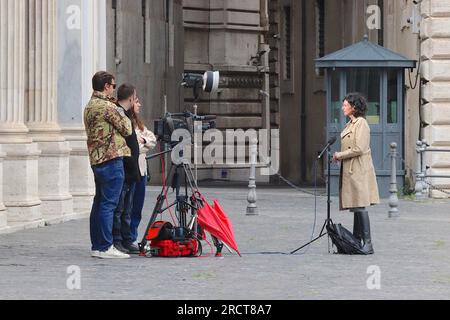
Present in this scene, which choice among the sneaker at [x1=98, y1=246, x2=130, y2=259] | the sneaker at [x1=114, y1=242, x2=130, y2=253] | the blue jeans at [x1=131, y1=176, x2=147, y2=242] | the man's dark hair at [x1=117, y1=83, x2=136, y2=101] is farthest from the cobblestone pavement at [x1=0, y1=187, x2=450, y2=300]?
the man's dark hair at [x1=117, y1=83, x2=136, y2=101]

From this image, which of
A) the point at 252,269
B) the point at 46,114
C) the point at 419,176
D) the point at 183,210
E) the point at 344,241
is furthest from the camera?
the point at 419,176

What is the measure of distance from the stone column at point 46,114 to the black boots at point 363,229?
590 cm

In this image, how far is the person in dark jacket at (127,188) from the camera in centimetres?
1755

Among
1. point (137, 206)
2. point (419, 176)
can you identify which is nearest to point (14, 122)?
point (137, 206)

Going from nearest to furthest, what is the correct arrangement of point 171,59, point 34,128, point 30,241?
point 30,241
point 34,128
point 171,59

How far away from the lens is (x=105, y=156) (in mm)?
17094

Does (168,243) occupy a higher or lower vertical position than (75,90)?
lower

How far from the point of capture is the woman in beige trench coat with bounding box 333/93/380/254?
59.2ft

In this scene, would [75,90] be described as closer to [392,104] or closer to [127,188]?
[127,188]

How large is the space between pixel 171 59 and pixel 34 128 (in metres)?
20.6

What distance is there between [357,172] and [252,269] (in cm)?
259

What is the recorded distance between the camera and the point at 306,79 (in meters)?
47.7

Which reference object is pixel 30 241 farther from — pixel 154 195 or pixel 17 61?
pixel 154 195
